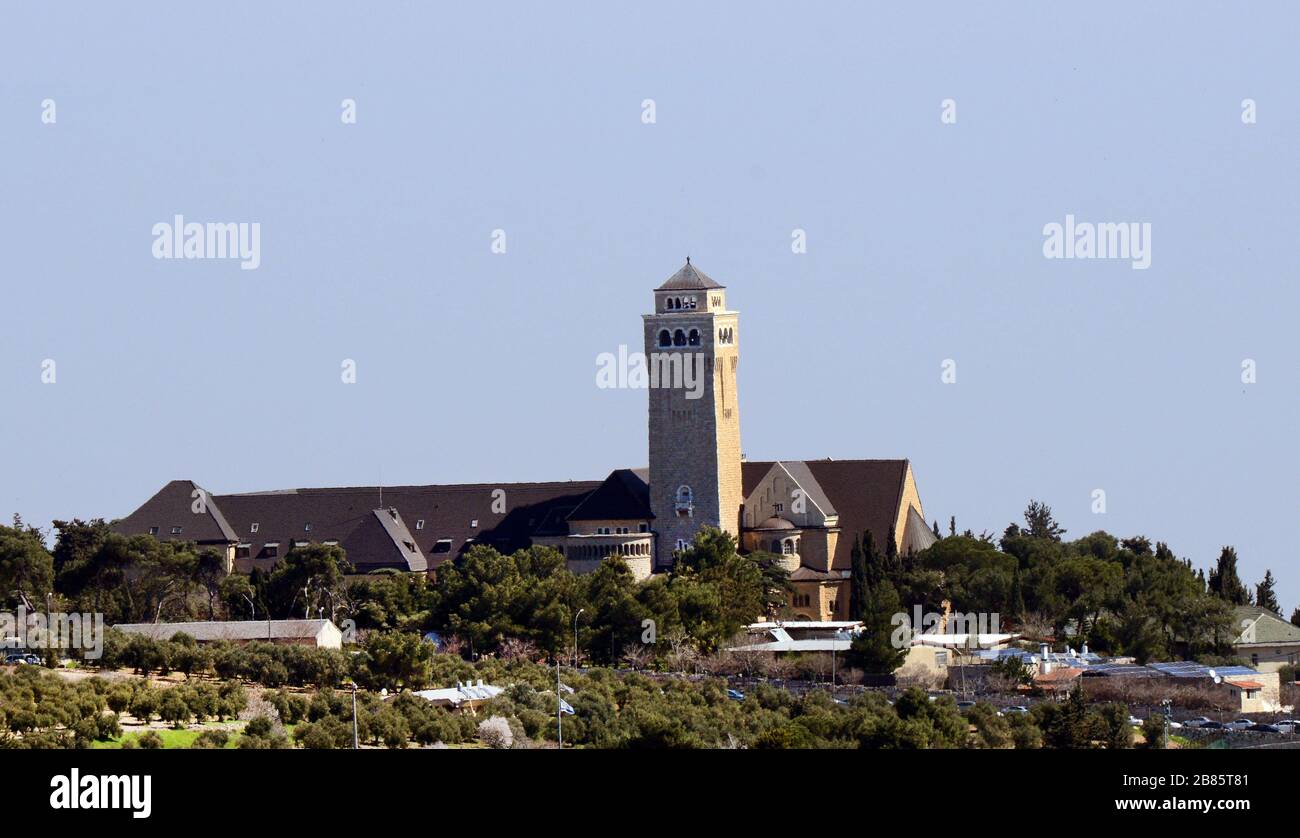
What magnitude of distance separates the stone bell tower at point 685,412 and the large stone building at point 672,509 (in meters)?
0.05

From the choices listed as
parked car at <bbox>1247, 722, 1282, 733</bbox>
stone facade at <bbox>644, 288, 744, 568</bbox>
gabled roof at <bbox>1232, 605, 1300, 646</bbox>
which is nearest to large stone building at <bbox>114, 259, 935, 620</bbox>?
stone facade at <bbox>644, 288, 744, 568</bbox>

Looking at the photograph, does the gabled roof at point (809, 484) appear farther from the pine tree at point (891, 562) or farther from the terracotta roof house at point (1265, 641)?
the terracotta roof house at point (1265, 641)

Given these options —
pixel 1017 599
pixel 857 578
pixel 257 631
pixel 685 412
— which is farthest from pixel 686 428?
pixel 257 631

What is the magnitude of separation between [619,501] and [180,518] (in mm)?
→ 24618

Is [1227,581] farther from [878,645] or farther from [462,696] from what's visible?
[462,696]

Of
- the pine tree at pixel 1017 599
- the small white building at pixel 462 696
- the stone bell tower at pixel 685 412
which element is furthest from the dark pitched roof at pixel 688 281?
the small white building at pixel 462 696

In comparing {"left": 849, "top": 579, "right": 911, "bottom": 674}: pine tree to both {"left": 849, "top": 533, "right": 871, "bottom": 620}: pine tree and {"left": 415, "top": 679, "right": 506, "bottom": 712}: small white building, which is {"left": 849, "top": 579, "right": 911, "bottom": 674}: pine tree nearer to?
{"left": 849, "top": 533, "right": 871, "bottom": 620}: pine tree

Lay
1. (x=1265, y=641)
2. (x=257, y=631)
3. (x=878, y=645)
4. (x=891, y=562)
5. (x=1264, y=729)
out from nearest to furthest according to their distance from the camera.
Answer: (x=1264, y=729) < (x=878, y=645) < (x=257, y=631) < (x=1265, y=641) < (x=891, y=562)

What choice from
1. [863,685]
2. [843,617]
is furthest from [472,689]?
[843,617]

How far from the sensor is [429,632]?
396 ft

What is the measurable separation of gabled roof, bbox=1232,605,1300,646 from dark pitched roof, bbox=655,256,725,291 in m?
30.7

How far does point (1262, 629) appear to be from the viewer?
124562mm

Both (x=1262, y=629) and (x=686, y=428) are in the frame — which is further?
(x=686, y=428)
